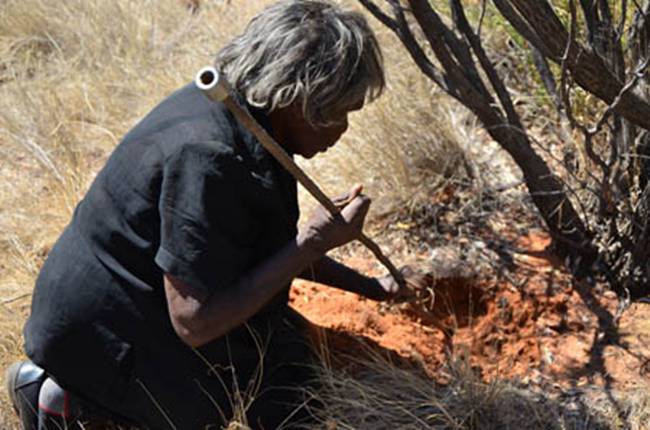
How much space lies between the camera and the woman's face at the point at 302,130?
6.69ft

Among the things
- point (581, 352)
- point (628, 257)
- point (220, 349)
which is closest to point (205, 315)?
point (220, 349)

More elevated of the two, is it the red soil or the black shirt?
the black shirt

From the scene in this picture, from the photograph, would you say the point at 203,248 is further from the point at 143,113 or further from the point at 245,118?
the point at 143,113

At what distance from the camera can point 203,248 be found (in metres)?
1.97

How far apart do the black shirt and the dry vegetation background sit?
531 millimetres

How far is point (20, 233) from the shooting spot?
3.51 metres

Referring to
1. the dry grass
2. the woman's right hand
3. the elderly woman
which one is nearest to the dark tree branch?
the elderly woman

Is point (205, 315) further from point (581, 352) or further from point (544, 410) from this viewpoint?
point (581, 352)

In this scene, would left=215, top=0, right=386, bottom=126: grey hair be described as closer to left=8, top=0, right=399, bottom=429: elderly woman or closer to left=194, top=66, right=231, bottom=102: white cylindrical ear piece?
left=8, top=0, right=399, bottom=429: elderly woman

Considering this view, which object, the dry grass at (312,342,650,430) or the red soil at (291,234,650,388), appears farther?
the red soil at (291,234,650,388)

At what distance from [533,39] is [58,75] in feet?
11.3

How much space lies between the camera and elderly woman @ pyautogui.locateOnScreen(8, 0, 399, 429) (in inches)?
77.1

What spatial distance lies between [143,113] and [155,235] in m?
2.35

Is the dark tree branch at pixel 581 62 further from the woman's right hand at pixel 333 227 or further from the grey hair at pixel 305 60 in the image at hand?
the woman's right hand at pixel 333 227
